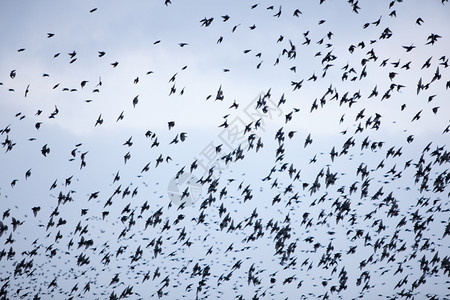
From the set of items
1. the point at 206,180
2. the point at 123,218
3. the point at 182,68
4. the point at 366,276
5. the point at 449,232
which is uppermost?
the point at 182,68

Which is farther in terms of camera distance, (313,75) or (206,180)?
(206,180)

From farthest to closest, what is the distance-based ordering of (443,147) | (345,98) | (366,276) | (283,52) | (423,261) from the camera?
(366,276) → (423,261) → (443,147) → (345,98) → (283,52)

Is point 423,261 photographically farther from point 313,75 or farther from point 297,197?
point 313,75

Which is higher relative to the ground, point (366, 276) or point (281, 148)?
point (281, 148)

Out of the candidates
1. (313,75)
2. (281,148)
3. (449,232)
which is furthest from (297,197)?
(449,232)

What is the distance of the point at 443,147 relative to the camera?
21953 mm

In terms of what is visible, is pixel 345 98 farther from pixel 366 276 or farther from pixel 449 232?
pixel 366 276

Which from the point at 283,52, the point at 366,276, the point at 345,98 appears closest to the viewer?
the point at 283,52

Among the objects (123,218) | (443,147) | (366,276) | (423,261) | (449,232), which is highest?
(443,147)

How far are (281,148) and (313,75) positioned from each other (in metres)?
4.00

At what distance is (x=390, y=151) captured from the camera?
2169 centimetres

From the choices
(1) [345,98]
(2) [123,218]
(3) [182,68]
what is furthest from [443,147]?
(2) [123,218]

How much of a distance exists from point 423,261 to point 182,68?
1724 centimetres

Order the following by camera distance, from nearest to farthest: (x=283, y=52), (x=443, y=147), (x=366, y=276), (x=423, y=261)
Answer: (x=283, y=52) < (x=443, y=147) < (x=423, y=261) < (x=366, y=276)
